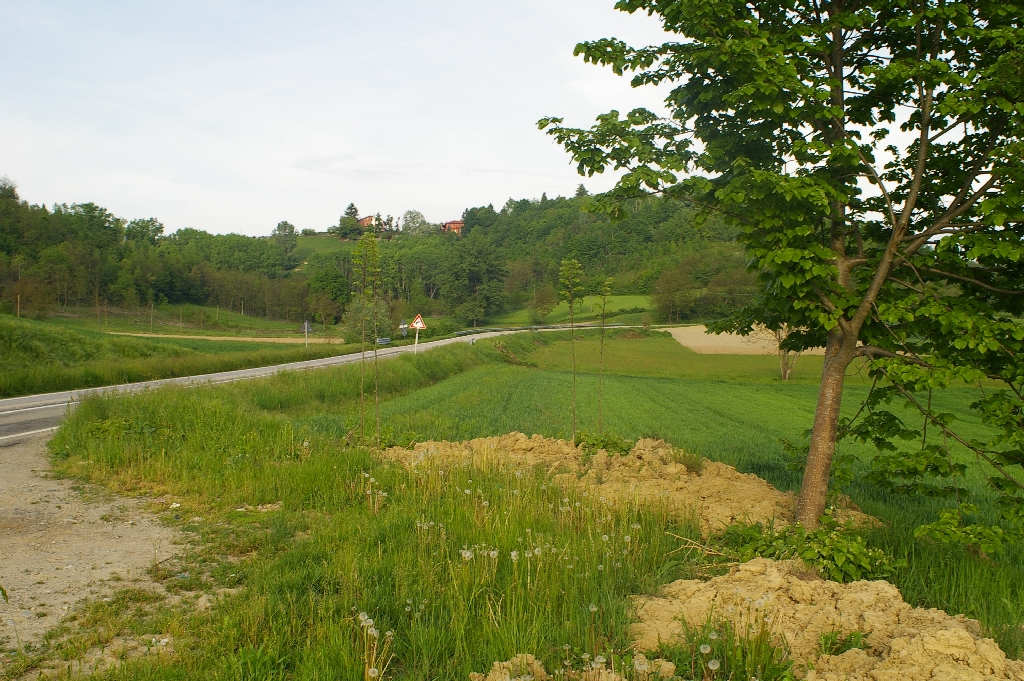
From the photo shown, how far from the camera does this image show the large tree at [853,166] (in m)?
5.54

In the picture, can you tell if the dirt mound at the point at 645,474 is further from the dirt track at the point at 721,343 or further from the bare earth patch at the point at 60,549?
the dirt track at the point at 721,343

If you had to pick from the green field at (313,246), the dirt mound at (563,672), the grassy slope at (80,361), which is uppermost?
the green field at (313,246)

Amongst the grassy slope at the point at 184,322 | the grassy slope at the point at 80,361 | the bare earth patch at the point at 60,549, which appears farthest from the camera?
the grassy slope at the point at 184,322

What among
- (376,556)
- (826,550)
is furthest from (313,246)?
(826,550)

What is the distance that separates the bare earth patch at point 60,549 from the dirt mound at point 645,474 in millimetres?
3732

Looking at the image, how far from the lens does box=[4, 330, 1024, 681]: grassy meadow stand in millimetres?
4305

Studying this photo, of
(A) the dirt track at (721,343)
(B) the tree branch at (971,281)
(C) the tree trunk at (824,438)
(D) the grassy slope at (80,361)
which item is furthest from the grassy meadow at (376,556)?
(A) the dirt track at (721,343)

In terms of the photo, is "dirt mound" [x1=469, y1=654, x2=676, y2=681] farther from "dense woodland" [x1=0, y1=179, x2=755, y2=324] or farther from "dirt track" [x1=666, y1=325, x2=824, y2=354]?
"dirt track" [x1=666, y1=325, x2=824, y2=354]

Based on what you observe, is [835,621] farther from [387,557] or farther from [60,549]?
[60,549]

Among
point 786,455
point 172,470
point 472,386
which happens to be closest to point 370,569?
point 172,470

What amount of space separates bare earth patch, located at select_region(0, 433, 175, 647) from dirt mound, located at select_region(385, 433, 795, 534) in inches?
147

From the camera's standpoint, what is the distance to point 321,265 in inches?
5664

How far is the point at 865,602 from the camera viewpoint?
4676mm

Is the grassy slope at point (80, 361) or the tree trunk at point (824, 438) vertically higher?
the tree trunk at point (824, 438)
